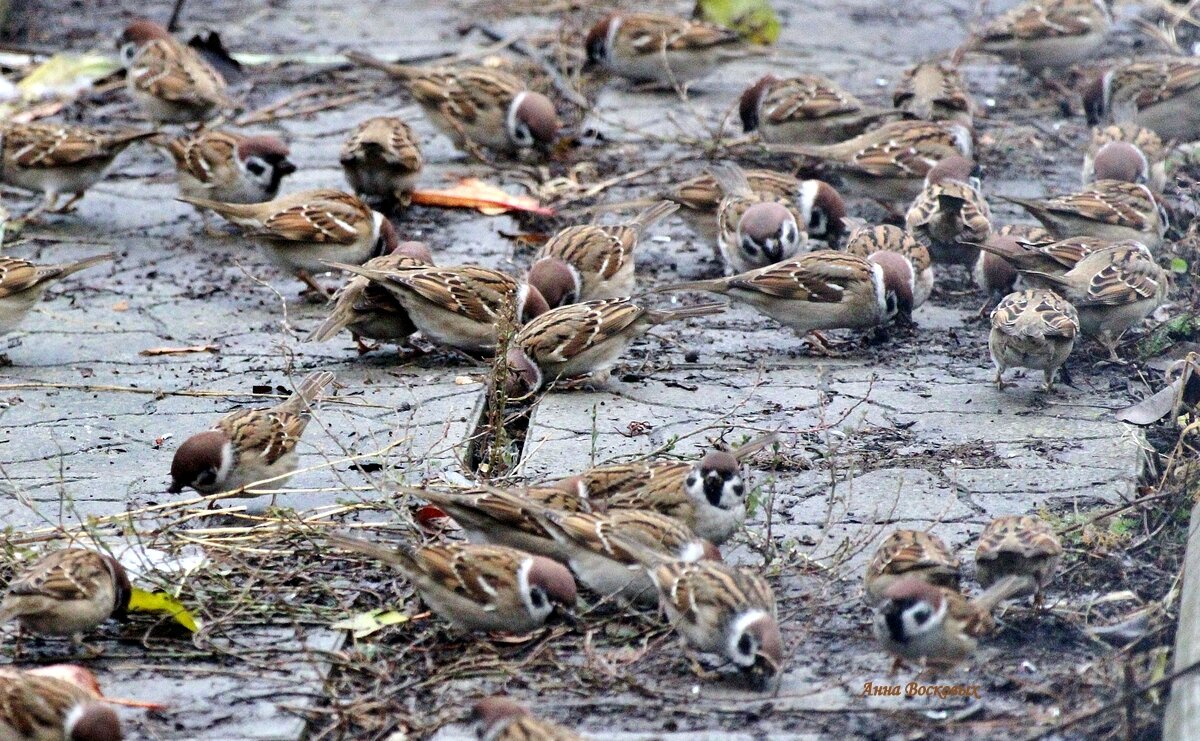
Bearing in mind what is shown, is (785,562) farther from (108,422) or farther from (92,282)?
(92,282)

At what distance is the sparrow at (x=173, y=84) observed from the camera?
8016 millimetres

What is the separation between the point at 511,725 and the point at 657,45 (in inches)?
252

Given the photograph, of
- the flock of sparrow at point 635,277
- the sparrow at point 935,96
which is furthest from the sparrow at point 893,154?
the sparrow at point 935,96

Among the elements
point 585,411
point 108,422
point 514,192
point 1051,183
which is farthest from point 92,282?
point 1051,183

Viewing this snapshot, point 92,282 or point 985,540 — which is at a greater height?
point 985,540

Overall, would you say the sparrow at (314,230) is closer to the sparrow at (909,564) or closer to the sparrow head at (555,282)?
the sparrow head at (555,282)

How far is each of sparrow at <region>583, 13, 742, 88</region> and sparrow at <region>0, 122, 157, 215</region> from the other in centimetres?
304

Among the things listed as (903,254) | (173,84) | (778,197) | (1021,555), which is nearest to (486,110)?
(173,84)

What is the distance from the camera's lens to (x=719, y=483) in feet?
13.9

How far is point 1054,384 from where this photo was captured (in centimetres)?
570

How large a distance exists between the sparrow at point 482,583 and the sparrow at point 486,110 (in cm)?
433

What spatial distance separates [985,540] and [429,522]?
159 centimetres

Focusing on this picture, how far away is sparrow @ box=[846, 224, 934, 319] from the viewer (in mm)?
6148

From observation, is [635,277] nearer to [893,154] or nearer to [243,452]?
[893,154]
